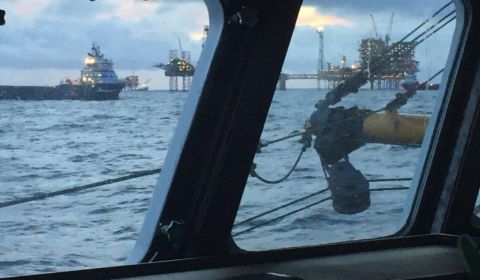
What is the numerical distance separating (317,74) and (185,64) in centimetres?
62

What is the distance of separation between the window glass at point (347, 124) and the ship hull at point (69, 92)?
0.58 metres

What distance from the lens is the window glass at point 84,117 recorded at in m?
2.39

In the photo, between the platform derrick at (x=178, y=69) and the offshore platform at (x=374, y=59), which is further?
the offshore platform at (x=374, y=59)

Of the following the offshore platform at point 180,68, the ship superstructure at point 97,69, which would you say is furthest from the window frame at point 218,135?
the ship superstructure at point 97,69

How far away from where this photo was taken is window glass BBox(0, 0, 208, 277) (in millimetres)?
2391

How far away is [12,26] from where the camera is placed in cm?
229

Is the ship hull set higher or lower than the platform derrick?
lower

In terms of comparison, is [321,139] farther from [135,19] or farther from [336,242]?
[135,19]

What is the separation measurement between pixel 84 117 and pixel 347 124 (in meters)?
1.24

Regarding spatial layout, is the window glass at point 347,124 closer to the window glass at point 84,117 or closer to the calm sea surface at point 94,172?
the calm sea surface at point 94,172

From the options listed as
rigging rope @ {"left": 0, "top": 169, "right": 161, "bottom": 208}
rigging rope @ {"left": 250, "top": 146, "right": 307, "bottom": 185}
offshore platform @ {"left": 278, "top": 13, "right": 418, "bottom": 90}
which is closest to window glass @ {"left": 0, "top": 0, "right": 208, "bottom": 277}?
rigging rope @ {"left": 0, "top": 169, "right": 161, "bottom": 208}

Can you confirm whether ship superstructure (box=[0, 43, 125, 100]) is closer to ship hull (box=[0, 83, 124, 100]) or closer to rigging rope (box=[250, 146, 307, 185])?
ship hull (box=[0, 83, 124, 100])

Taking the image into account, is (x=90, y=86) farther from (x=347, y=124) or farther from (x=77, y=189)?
(x=347, y=124)

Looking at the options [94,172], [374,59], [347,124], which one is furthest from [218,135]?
[374,59]
